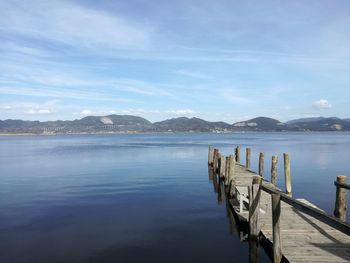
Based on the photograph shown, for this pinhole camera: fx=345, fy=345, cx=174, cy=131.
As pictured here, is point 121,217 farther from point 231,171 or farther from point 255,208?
point 231,171

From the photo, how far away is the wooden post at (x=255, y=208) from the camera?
12.9 metres

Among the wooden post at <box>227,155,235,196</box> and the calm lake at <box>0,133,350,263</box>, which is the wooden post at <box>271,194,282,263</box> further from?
the wooden post at <box>227,155,235,196</box>

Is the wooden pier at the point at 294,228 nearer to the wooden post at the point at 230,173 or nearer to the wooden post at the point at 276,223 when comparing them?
the wooden post at the point at 276,223

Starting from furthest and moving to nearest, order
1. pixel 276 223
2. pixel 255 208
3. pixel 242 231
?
pixel 242 231 < pixel 255 208 < pixel 276 223

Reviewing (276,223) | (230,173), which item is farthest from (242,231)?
(230,173)

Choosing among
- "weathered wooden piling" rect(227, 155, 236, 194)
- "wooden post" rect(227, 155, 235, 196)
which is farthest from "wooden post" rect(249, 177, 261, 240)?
"weathered wooden piling" rect(227, 155, 236, 194)

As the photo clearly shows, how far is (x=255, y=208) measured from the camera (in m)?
13.2

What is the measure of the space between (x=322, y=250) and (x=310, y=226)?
2742 mm

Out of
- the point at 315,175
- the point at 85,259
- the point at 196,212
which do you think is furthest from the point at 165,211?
the point at 315,175

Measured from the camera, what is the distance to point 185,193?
26453 millimetres

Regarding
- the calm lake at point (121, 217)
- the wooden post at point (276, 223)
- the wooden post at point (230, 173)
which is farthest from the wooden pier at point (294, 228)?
the wooden post at point (230, 173)

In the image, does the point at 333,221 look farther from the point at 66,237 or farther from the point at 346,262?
the point at 66,237

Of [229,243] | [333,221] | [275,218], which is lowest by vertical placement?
[229,243]

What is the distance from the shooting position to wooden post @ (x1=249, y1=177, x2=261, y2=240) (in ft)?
42.2
